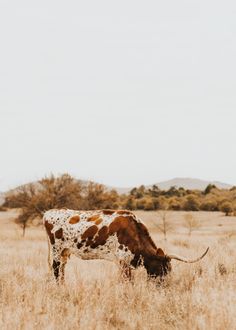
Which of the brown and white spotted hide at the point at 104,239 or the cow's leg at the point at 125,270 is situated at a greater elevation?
the brown and white spotted hide at the point at 104,239

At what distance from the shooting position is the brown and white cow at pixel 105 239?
744cm

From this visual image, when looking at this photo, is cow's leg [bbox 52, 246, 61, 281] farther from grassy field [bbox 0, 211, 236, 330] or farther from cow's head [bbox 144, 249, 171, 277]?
cow's head [bbox 144, 249, 171, 277]

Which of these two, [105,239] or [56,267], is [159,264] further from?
[56,267]

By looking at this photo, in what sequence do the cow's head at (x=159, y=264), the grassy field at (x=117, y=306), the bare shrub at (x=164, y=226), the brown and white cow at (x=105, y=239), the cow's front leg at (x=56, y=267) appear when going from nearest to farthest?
1. the grassy field at (x=117, y=306)
2. the cow's head at (x=159, y=264)
3. the brown and white cow at (x=105, y=239)
4. the cow's front leg at (x=56, y=267)
5. the bare shrub at (x=164, y=226)

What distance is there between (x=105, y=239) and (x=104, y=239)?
0.02m

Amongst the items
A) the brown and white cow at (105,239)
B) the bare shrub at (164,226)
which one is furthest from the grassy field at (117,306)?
the bare shrub at (164,226)

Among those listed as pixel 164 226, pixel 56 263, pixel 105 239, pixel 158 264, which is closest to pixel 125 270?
pixel 158 264

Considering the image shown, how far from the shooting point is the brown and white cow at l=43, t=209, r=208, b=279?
7.44 metres

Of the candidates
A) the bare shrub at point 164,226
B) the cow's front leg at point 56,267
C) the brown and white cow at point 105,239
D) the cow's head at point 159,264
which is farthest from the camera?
the bare shrub at point 164,226

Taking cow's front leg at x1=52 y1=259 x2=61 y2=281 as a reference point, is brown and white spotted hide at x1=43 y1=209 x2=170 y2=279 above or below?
above

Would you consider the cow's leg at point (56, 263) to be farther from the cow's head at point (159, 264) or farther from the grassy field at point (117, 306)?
the cow's head at point (159, 264)

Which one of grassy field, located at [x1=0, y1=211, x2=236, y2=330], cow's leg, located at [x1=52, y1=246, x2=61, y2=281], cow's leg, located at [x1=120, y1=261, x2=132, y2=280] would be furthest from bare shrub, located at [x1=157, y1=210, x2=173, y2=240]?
grassy field, located at [x1=0, y1=211, x2=236, y2=330]

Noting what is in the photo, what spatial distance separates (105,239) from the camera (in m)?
7.75

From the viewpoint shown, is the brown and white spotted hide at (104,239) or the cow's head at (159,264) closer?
the cow's head at (159,264)
